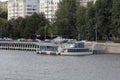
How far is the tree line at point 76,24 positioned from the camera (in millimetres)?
106625

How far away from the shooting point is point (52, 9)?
608ft

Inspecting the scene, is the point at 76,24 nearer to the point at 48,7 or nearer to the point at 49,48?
the point at 49,48

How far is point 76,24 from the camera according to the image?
398ft

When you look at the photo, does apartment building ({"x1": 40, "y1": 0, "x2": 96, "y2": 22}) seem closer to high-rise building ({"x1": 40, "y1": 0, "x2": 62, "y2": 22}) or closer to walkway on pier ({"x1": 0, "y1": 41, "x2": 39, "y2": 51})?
high-rise building ({"x1": 40, "y1": 0, "x2": 62, "y2": 22})

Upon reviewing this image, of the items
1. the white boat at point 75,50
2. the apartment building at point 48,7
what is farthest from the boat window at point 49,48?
the apartment building at point 48,7

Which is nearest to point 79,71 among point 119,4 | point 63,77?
point 63,77

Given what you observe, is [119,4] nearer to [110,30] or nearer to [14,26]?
[110,30]

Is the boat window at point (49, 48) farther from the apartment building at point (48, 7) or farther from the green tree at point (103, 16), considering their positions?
the apartment building at point (48, 7)

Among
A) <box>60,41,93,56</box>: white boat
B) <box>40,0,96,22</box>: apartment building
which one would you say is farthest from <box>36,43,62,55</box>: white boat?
<box>40,0,96,22</box>: apartment building

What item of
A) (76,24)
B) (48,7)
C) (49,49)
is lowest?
(49,49)

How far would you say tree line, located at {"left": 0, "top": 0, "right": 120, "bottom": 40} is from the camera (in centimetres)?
10662

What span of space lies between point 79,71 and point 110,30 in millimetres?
50063

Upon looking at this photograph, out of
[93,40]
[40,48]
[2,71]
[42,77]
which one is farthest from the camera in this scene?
[93,40]

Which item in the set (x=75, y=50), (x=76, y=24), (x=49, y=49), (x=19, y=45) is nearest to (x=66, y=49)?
(x=75, y=50)
